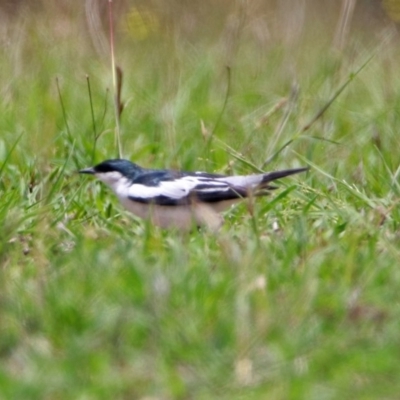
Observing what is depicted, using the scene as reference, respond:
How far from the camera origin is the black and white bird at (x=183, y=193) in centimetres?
518

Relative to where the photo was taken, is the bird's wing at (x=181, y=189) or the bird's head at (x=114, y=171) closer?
the bird's wing at (x=181, y=189)

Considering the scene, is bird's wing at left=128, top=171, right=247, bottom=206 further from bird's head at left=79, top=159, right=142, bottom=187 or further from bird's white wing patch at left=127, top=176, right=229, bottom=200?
bird's head at left=79, top=159, right=142, bottom=187

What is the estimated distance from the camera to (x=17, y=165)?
20.5 feet

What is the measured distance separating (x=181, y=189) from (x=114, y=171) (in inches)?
17.7

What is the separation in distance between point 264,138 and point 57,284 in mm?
2908

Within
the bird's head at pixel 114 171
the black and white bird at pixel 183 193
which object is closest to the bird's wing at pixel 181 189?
the black and white bird at pixel 183 193

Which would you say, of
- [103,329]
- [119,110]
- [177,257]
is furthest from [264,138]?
[103,329]

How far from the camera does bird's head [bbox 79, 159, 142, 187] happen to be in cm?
554

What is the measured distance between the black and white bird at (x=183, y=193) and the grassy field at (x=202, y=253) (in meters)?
0.10

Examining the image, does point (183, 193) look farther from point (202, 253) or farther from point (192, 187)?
point (202, 253)

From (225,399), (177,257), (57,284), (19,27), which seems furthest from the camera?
(19,27)

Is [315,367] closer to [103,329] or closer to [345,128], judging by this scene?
[103,329]

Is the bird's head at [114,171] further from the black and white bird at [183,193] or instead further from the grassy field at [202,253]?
the grassy field at [202,253]

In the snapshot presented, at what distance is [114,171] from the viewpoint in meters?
5.59
